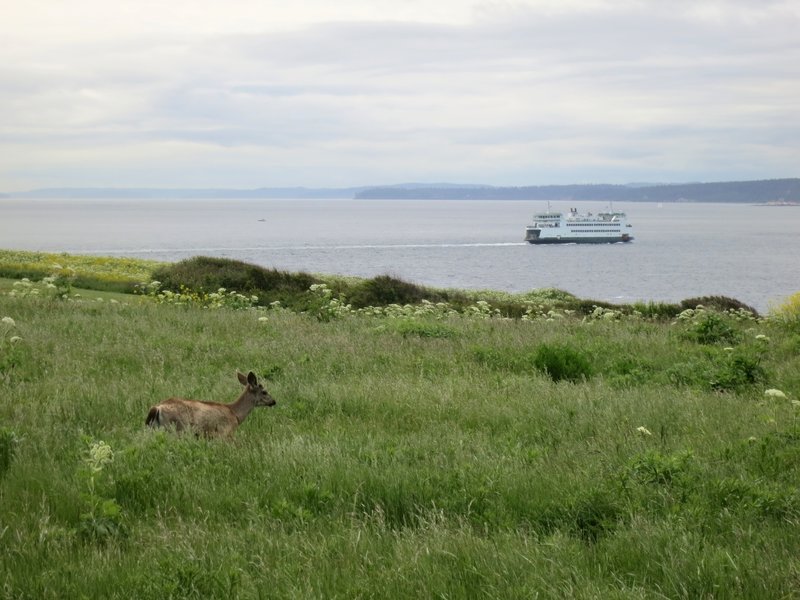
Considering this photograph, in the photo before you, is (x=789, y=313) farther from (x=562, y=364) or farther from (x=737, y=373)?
(x=562, y=364)

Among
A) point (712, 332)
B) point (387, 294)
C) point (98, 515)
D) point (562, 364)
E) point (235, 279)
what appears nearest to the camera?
point (98, 515)

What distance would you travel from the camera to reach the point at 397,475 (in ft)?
22.9

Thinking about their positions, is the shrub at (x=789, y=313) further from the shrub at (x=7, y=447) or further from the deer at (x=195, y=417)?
the shrub at (x=7, y=447)

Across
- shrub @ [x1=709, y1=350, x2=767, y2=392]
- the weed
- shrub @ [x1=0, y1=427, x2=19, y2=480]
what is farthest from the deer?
shrub @ [x1=709, y1=350, x2=767, y2=392]

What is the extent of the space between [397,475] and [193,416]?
252 centimetres

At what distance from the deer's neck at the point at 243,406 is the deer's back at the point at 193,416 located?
0.38 m

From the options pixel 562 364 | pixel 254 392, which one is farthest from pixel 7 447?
pixel 562 364

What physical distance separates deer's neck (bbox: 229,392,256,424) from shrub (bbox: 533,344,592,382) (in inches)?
213

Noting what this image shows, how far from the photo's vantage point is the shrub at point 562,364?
13078 millimetres

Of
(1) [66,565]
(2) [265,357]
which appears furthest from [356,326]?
(1) [66,565]

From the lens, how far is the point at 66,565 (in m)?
5.19

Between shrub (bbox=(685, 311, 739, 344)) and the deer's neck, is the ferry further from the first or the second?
the deer's neck

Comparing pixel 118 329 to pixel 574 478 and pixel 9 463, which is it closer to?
pixel 9 463

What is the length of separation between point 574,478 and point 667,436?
2.26m
